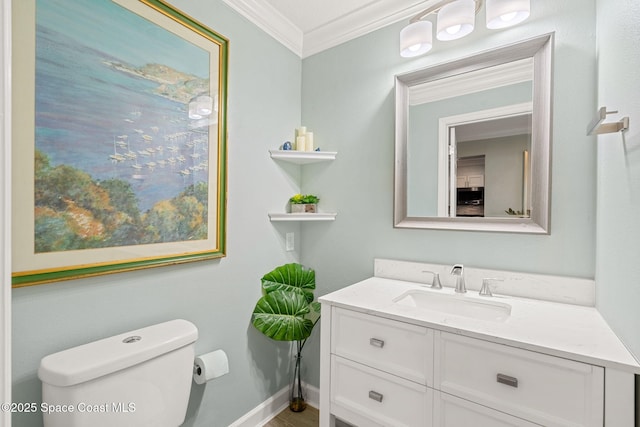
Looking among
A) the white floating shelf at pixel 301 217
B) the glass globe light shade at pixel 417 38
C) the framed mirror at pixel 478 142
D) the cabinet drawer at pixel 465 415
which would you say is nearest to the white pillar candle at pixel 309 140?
the white floating shelf at pixel 301 217

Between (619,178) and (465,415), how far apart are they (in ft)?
→ 3.06

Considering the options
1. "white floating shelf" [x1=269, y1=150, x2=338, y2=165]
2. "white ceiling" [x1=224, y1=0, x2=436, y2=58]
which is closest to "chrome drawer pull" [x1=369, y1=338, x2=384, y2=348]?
"white floating shelf" [x1=269, y1=150, x2=338, y2=165]

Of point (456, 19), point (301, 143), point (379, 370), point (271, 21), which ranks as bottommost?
point (379, 370)

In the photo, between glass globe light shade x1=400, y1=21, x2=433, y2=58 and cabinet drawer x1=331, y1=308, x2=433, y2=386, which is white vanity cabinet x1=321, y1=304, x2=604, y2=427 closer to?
cabinet drawer x1=331, y1=308, x2=433, y2=386

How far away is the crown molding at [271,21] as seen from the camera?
1688 millimetres

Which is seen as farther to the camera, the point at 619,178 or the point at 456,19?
the point at 456,19

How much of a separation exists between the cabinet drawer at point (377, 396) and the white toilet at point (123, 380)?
64 cm

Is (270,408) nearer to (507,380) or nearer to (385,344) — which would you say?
(385,344)

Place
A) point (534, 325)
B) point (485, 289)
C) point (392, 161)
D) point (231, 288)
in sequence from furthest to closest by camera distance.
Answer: point (392, 161), point (231, 288), point (485, 289), point (534, 325)

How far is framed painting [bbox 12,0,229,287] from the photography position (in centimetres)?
98

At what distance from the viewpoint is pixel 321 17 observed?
6.21 ft

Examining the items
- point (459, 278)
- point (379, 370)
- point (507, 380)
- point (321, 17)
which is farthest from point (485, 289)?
point (321, 17)

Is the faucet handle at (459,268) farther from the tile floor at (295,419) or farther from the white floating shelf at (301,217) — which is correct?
the tile floor at (295,419)

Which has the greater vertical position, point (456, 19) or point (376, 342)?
point (456, 19)
